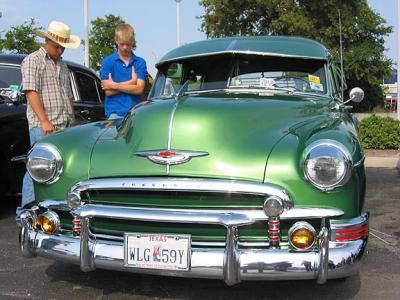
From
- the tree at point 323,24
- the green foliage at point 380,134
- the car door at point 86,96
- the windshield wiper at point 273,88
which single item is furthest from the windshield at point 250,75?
the tree at point 323,24

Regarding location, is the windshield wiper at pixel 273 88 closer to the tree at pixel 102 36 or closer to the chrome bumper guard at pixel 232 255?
the chrome bumper guard at pixel 232 255

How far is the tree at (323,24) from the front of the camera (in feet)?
110

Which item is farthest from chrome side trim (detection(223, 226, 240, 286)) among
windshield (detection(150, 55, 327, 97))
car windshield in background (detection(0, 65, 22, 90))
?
car windshield in background (detection(0, 65, 22, 90))

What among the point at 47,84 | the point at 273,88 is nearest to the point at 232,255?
the point at 273,88

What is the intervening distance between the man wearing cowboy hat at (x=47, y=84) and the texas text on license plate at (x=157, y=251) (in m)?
2.05

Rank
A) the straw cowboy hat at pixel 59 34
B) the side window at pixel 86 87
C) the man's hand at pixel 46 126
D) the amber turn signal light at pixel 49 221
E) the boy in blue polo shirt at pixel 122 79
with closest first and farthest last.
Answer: the amber turn signal light at pixel 49 221 → the man's hand at pixel 46 126 → the straw cowboy hat at pixel 59 34 → the boy in blue polo shirt at pixel 122 79 → the side window at pixel 86 87

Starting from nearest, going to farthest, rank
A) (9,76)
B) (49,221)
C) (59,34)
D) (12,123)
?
(49,221) → (59,34) → (12,123) → (9,76)

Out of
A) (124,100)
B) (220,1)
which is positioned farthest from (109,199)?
(220,1)

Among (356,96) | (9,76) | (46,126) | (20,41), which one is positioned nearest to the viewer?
(356,96)

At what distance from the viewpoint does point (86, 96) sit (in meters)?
7.04

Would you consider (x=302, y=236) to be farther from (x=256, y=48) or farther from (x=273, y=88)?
(x=256, y=48)

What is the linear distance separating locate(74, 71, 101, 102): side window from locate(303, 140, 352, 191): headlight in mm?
4345

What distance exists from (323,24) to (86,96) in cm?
2967

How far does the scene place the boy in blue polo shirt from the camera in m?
5.43
